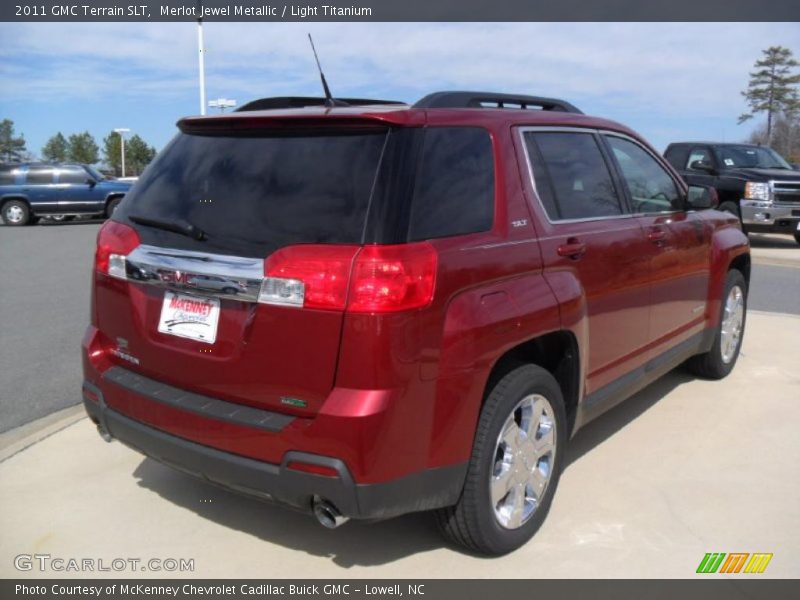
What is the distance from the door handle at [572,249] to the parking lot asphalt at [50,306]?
3430mm

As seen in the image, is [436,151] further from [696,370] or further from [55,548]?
[696,370]

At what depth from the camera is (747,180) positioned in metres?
14.6

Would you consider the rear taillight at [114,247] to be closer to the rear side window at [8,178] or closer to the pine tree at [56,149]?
the rear side window at [8,178]

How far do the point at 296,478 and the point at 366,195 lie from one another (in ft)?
3.38

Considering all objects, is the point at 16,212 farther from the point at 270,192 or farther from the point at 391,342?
the point at 391,342

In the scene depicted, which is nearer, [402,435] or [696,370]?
[402,435]

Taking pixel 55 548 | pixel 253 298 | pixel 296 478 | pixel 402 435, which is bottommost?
pixel 55 548

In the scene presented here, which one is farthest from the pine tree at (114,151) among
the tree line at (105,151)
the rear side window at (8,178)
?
the rear side window at (8,178)

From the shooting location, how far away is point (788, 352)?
6.65m

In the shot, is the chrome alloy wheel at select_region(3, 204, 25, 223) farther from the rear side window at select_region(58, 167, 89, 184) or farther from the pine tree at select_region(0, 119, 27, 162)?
the pine tree at select_region(0, 119, 27, 162)

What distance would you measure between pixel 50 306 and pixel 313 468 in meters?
6.79

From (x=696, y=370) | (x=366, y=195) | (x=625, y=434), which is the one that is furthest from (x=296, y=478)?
(x=696, y=370)

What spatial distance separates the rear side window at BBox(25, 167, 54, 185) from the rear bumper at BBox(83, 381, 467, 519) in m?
21.2

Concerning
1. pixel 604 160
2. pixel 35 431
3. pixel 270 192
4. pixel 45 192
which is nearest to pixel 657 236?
pixel 604 160
